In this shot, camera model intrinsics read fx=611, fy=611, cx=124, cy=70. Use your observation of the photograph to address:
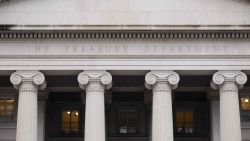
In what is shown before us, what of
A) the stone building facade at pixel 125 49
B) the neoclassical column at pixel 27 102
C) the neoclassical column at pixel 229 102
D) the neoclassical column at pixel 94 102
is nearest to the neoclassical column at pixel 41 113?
the stone building facade at pixel 125 49

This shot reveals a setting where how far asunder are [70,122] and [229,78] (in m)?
13.2

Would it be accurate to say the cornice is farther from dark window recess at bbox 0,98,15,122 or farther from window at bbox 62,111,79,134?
window at bbox 62,111,79,134

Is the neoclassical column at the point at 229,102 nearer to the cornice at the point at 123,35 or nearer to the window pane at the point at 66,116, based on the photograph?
the cornice at the point at 123,35

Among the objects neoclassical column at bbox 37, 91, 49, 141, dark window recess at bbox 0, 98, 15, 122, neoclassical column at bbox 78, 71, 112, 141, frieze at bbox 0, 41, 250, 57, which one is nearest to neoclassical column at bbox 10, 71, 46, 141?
frieze at bbox 0, 41, 250, 57

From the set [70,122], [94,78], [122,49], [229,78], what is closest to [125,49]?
[122,49]

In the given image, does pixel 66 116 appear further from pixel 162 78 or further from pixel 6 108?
pixel 162 78

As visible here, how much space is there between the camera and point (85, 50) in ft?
118

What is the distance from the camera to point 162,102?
35.3 meters

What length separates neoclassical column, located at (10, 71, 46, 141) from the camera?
115ft

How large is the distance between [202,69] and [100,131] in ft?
23.1

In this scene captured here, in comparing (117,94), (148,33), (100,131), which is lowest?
(100,131)

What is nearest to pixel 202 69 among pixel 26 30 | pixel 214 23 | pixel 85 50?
pixel 214 23

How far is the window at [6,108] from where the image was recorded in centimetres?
4100

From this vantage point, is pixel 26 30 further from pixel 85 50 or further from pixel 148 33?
pixel 148 33
